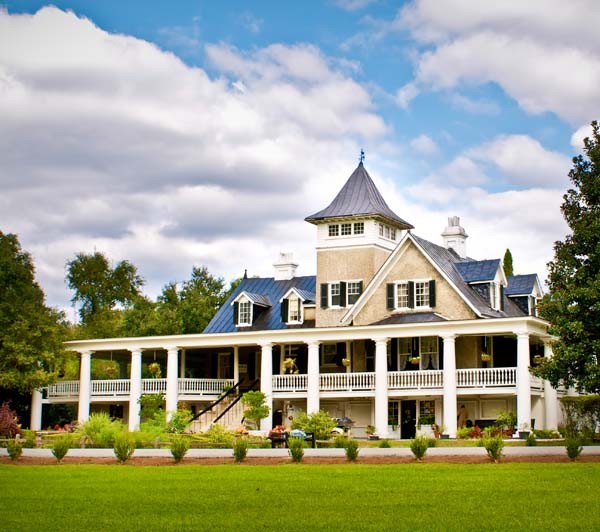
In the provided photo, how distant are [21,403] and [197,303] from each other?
74.4 feet

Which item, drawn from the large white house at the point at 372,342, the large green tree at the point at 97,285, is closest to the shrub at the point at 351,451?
the large white house at the point at 372,342

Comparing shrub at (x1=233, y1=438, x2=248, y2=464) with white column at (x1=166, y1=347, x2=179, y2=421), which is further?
white column at (x1=166, y1=347, x2=179, y2=421)

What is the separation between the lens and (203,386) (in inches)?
1917

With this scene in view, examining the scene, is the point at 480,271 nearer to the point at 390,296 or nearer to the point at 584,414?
the point at 390,296

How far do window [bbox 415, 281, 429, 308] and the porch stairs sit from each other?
949cm

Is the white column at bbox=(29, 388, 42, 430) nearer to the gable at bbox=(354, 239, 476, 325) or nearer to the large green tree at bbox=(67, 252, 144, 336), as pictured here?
the gable at bbox=(354, 239, 476, 325)

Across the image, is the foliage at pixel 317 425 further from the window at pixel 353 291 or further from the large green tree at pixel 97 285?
the large green tree at pixel 97 285

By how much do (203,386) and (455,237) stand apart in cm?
1445

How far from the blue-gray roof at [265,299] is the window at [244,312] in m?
0.40

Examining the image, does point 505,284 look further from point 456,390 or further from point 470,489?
point 470,489

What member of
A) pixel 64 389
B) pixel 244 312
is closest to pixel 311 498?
pixel 244 312

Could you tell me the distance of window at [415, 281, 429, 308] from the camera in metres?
43.8

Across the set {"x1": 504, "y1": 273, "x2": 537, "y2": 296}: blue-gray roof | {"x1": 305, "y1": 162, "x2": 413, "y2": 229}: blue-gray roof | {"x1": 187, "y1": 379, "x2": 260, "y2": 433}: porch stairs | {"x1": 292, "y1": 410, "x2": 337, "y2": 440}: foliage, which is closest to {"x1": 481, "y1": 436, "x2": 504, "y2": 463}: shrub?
{"x1": 292, "y1": 410, "x2": 337, "y2": 440}: foliage

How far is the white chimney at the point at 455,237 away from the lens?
50531mm
